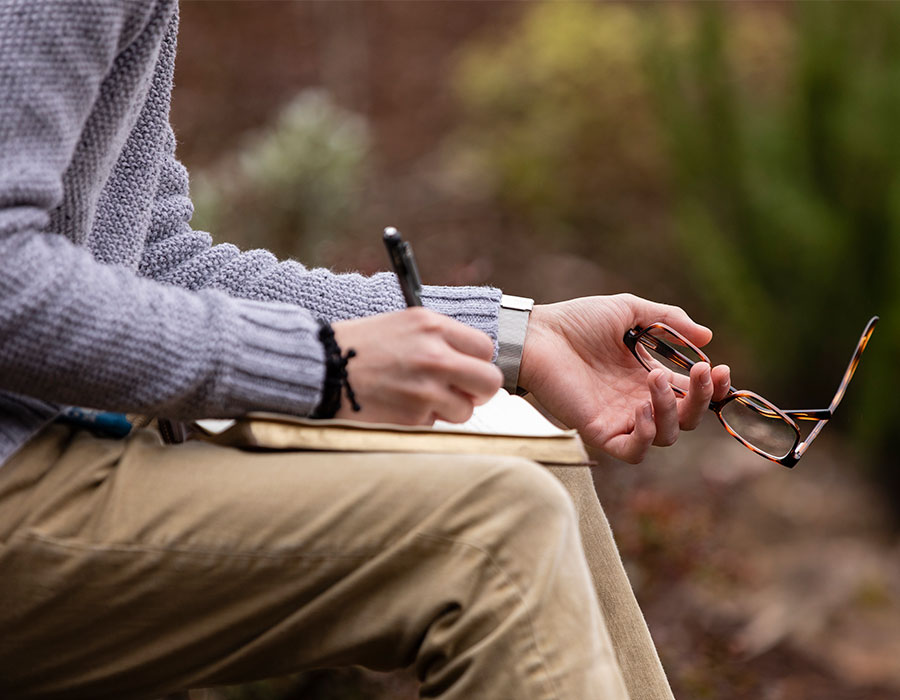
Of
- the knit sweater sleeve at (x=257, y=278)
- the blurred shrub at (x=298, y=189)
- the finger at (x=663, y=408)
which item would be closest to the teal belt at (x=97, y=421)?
the knit sweater sleeve at (x=257, y=278)

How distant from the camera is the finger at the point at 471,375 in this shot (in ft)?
3.51

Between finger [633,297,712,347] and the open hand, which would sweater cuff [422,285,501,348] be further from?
finger [633,297,712,347]

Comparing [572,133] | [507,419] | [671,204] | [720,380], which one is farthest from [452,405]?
[572,133]

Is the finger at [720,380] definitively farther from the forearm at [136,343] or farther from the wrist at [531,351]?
the forearm at [136,343]

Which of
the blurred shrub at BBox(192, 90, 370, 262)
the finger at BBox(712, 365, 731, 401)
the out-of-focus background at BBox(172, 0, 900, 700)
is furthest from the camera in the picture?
the blurred shrub at BBox(192, 90, 370, 262)

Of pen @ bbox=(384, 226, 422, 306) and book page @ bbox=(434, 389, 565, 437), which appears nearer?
pen @ bbox=(384, 226, 422, 306)

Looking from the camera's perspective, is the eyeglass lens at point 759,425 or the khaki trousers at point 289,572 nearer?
the khaki trousers at point 289,572

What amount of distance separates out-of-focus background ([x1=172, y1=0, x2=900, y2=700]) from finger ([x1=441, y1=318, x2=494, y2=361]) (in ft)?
4.57

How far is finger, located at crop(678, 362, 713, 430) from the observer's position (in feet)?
4.52

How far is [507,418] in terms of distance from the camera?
1388 millimetres

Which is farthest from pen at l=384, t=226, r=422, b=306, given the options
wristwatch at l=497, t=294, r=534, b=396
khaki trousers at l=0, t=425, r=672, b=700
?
wristwatch at l=497, t=294, r=534, b=396

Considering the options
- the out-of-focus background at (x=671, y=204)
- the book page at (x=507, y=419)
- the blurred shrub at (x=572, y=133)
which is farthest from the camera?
the blurred shrub at (x=572, y=133)

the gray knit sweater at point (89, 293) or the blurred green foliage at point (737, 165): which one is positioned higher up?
the gray knit sweater at point (89, 293)

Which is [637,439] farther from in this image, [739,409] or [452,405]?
[452,405]
